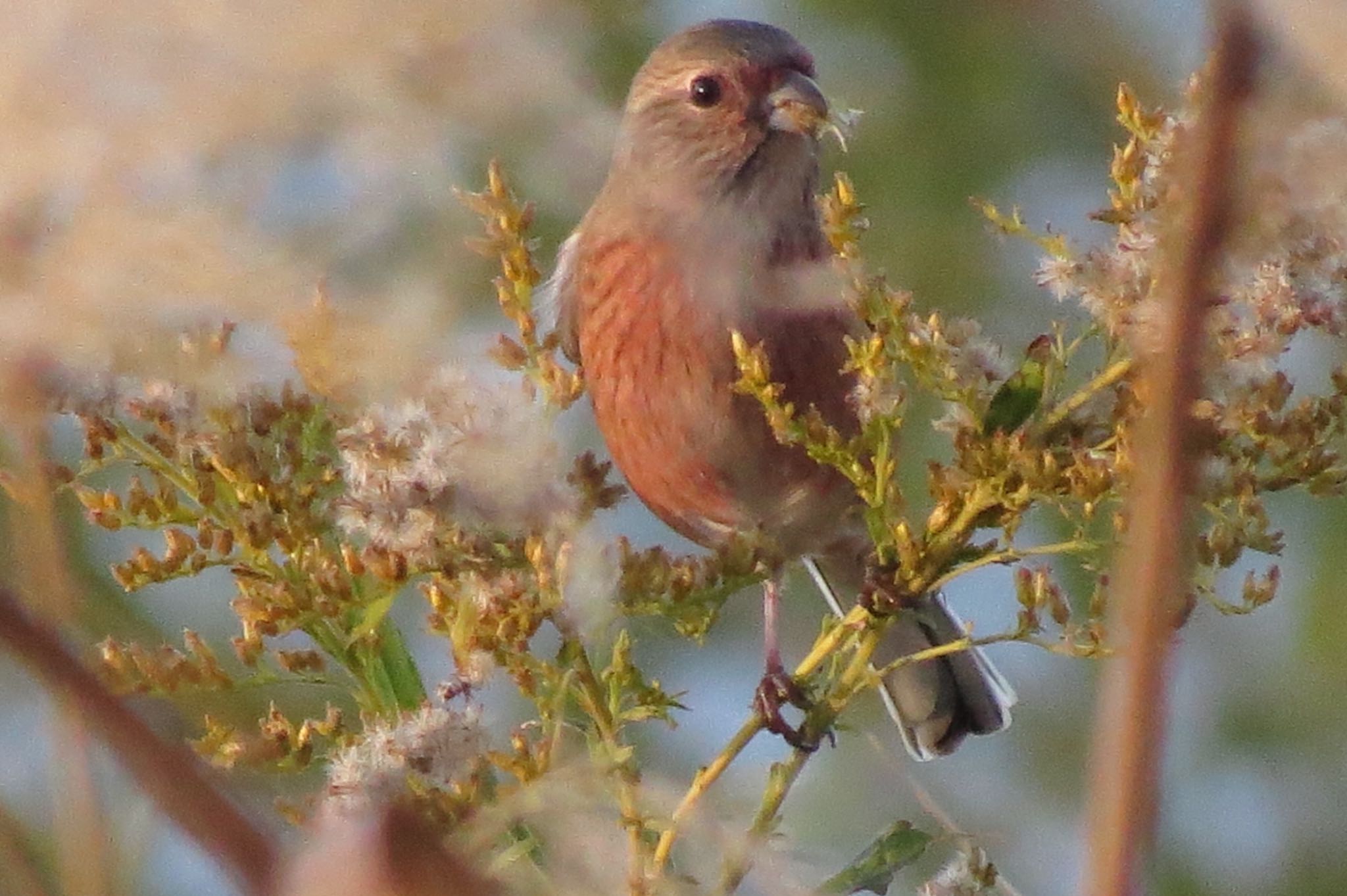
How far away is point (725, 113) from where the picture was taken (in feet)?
10.2

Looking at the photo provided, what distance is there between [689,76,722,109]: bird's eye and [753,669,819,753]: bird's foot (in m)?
→ 1.48

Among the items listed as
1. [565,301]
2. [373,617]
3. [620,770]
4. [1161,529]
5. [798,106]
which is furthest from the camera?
[565,301]

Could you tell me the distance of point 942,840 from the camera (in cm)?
156

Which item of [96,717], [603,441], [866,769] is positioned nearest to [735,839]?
[96,717]

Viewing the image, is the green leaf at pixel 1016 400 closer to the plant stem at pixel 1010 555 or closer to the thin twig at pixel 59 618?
the plant stem at pixel 1010 555

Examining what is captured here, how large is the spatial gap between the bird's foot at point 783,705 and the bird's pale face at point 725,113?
127 cm

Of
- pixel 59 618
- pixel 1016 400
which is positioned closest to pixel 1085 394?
pixel 1016 400

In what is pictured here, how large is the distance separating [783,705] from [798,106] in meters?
1.24

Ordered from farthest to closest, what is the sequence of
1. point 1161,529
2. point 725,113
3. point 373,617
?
point 725,113, point 373,617, point 1161,529

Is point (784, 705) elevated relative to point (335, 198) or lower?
lower

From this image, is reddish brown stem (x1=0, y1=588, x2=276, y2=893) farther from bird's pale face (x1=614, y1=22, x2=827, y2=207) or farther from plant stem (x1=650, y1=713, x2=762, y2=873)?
bird's pale face (x1=614, y1=22, x2=827, y2=207)

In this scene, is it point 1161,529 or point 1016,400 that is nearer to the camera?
point 1161,529

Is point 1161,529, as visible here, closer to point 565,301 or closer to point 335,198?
point 335,198

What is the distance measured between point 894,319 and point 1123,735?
3.04ft
